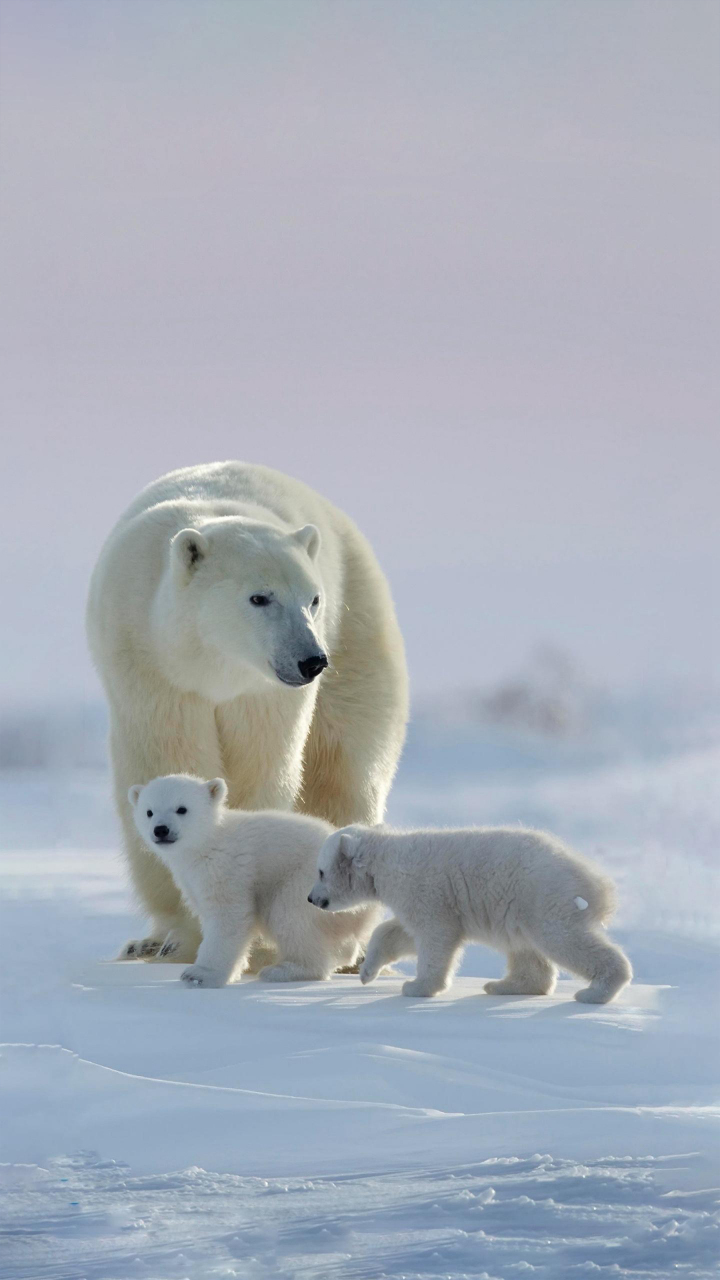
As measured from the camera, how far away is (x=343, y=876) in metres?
3.12

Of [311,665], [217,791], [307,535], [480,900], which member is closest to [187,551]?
[307,535]

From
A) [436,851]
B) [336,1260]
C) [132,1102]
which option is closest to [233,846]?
[436,851]

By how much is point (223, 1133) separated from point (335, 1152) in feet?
0.71

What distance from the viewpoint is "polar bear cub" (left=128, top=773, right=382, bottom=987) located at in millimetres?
3258

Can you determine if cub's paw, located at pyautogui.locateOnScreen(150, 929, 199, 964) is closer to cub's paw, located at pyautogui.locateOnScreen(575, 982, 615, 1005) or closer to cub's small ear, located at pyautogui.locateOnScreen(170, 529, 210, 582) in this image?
cub's small ear, located at pyautogui.locateOnScreen(170, 529, 210, 582)

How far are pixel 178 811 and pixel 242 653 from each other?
17.3 inches

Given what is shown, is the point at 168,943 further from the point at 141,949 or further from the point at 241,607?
the point at 241,607

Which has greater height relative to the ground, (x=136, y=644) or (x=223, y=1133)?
(x=136, y=644)

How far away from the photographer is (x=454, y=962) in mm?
3104

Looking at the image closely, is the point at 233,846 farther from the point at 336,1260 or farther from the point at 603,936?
the point at 336,1260

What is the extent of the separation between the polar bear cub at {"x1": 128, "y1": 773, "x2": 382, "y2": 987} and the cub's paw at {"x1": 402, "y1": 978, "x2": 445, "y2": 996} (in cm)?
31

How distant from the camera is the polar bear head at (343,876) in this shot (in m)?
3.12

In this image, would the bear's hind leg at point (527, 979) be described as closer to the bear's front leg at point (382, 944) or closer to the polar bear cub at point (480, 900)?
the polar bear cub at point (480, 900)

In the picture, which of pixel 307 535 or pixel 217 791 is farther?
pixel 307 535
